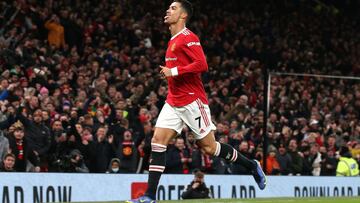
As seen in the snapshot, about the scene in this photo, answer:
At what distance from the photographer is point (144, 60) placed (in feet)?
76.3

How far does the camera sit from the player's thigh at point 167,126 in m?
10.7

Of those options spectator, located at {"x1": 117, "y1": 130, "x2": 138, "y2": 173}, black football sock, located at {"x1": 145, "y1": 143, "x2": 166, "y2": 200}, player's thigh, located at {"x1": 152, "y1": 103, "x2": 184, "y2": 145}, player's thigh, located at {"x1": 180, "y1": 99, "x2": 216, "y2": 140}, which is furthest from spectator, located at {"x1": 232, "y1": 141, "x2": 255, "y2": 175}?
black football sock, located at {"x1": 145, "y1": 143, "x2": 166, "y2": 200}

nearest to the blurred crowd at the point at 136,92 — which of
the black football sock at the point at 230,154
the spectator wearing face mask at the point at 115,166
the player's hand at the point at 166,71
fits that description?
the spectator wearing face mask at the point at 115,166

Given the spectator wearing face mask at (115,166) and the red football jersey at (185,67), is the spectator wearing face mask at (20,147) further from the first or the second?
the red football jersey at (185,67)

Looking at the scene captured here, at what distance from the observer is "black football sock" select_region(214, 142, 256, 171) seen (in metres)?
11.3

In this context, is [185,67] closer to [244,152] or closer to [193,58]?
[193,58]

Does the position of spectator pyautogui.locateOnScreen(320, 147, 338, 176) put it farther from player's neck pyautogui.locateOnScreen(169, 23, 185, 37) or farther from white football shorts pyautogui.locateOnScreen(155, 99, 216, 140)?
player's neck pyautogui.locateOnScreen(169, 23, 185, 37)

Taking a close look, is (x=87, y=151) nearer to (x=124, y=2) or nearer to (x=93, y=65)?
(x=93, y=65)

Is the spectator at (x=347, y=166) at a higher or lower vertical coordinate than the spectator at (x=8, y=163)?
lower

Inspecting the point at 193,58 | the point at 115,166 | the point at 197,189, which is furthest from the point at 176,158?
the point at 193,58

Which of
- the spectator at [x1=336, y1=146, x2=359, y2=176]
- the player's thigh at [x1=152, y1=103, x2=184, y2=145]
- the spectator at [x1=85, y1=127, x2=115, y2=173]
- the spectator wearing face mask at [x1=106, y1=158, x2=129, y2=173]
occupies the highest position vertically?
the player's thigh at [x1=152, y1=103, x2=184, y2=145]

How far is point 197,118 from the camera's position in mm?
10922

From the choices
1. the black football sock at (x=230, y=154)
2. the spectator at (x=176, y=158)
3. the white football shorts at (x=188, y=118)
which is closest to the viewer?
the white football shorts at (x=188, y=118)

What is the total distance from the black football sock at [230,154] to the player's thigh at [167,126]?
68cm
